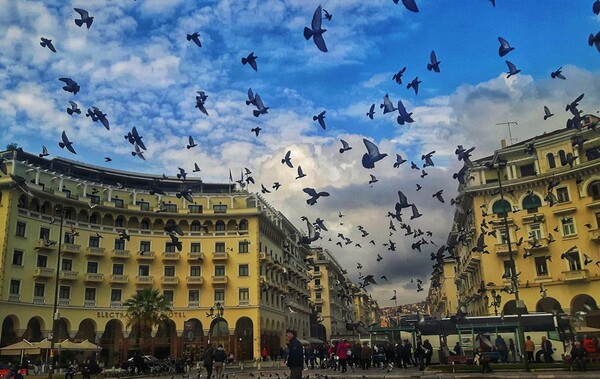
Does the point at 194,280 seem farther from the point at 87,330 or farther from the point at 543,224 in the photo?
the point at 543,224

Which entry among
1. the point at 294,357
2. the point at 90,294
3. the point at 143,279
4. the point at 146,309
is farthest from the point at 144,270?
the point at 294,357

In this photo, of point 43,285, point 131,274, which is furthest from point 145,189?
point 43,285

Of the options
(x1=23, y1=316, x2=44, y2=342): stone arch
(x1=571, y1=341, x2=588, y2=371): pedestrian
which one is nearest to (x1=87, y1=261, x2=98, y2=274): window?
(x1=23, y1=316, x2=44, y2=342): stone arch

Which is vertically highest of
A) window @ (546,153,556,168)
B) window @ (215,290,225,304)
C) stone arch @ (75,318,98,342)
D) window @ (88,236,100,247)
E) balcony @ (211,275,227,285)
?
window @ (546,153,556,168)

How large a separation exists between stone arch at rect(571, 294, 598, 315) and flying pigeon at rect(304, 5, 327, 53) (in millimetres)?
44666

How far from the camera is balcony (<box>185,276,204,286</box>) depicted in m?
63.3

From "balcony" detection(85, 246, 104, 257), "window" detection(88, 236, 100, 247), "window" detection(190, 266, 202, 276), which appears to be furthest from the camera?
"window" detection(190, 266, 202, 276)

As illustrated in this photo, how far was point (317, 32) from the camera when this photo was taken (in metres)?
12.7

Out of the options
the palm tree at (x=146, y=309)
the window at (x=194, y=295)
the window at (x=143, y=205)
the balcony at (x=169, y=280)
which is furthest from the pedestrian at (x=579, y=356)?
the window at (x=143, y=205)

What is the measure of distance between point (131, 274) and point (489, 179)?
42026 millimetres

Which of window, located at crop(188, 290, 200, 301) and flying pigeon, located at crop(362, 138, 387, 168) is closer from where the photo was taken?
flying pigeon, located at crop(362, 138, 387, 168)

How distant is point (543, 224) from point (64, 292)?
49768 mm

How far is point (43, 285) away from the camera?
5369 cm

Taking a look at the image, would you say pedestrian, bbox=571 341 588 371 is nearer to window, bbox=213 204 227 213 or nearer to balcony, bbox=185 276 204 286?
balcony, bbox=185 276 204 286
